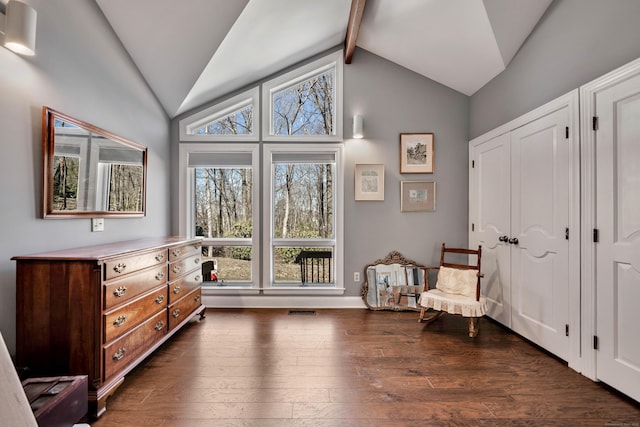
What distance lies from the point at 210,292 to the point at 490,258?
10.7ft

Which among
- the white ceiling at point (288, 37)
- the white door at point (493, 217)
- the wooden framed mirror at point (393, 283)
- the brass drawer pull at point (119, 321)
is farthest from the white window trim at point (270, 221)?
the brass drawer pull at point (119, 321)

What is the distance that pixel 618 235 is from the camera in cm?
198

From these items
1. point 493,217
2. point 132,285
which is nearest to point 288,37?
point 132,285

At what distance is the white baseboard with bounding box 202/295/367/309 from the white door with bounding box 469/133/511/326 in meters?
1.48

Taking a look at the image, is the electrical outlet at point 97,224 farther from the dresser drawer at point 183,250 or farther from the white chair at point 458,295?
the white chair at point 458,295

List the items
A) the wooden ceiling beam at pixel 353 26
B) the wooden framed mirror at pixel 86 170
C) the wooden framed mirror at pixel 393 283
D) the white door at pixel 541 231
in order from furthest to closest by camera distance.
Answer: the wooden framed mirror at pixel 393 283 → the wooden ceiling beam at pixel 353 26 → the white door at pixel 541 231 → the wooden framed mirror at pixel 86 170

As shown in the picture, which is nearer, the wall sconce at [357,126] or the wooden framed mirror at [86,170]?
the wooden framed mirror at [86,170]

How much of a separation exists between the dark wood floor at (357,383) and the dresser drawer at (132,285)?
62 centimetres

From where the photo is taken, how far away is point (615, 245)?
6.52 ft

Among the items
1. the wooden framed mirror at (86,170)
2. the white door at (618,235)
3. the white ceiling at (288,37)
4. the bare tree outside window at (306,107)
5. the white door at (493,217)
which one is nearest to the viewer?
the white door at (618,235)

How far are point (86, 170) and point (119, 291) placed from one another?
40.1 inches

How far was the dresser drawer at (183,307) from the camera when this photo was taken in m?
2.67

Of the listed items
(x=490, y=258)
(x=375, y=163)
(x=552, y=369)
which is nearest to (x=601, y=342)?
(x=552, y=369)

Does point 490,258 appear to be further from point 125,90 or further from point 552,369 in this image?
point 125,90
